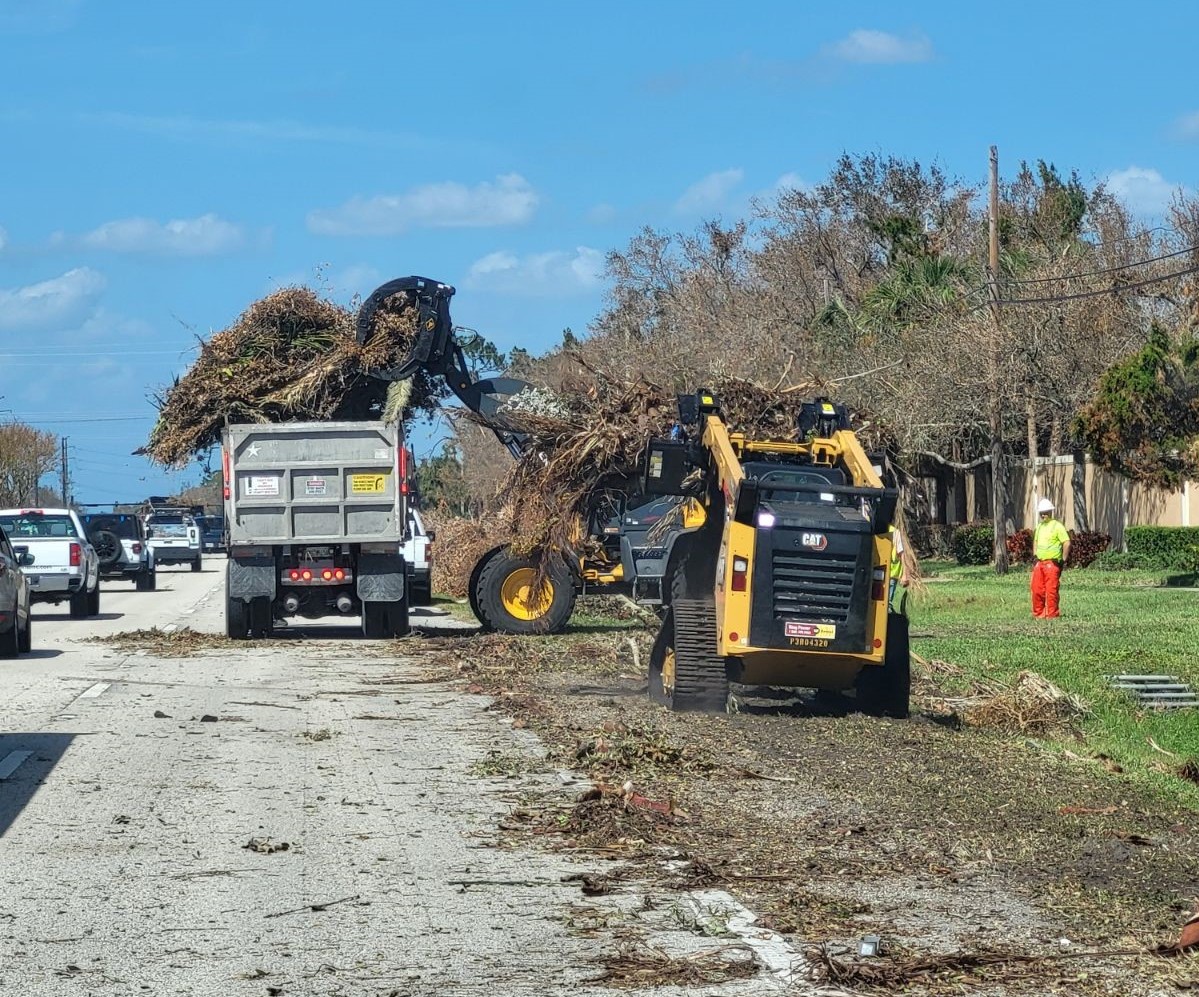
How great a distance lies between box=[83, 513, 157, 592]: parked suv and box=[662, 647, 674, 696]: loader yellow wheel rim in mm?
30182

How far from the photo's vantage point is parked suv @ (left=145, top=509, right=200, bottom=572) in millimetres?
61312

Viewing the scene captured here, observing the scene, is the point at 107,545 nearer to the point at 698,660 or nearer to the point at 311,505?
the point at 311,505

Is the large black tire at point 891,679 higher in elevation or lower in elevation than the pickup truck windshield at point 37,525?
lower

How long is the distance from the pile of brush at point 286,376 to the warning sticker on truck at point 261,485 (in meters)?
1.12

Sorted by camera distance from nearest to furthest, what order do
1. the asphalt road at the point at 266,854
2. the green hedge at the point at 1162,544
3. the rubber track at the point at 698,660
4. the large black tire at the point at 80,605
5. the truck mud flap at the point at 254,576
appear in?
the asphalt road at the point at 266,854
the rubber track at the point at 698,660
the truck mud flap at the point at 254,576
the large black tire at the point at 80,605
the green hedge at the point at 1162,544

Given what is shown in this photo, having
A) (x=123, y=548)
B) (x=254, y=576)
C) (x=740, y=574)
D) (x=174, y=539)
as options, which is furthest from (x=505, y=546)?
(x=174, y=539)

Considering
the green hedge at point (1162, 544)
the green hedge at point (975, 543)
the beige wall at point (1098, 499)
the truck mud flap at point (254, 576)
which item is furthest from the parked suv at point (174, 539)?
the truck mud flap at point (254, 576)

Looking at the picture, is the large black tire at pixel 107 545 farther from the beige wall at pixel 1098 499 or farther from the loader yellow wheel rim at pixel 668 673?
the loader yellow wheel rim at pixel 668 673

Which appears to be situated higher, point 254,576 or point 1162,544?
point 1162,544

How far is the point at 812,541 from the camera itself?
1379 cm

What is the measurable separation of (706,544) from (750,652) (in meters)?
2.28

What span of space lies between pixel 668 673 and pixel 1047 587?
11611 mm

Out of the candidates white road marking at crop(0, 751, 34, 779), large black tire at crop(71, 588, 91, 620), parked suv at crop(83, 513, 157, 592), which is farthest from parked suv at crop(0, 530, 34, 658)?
parked suv at crop(83, 513, 157, 592)

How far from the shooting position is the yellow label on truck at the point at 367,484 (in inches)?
910
